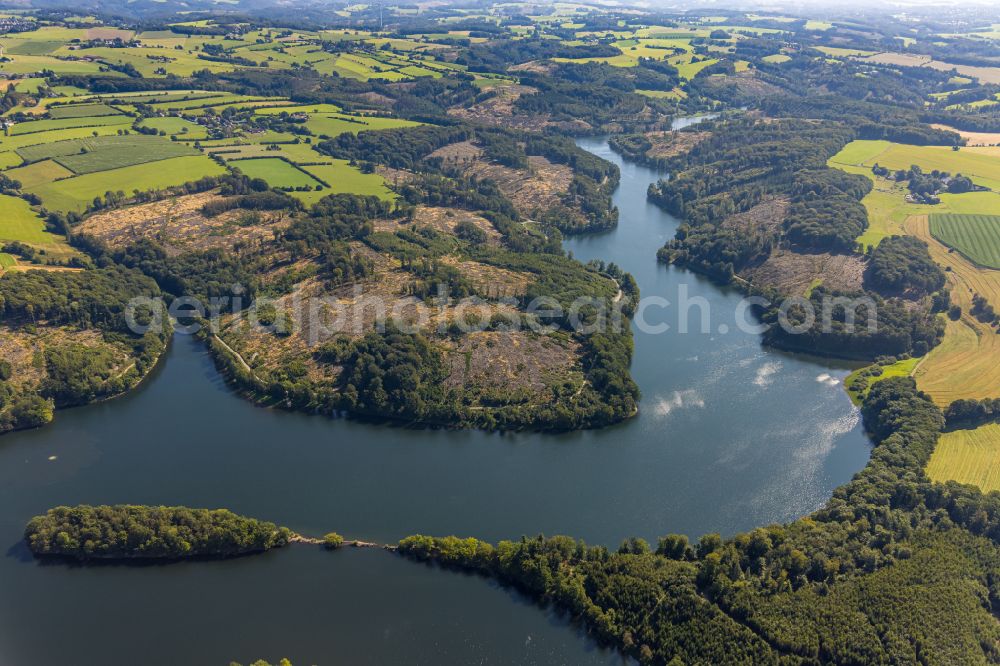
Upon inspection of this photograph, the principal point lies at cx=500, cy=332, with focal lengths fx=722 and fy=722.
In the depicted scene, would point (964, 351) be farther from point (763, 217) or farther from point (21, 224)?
point (21, 224)

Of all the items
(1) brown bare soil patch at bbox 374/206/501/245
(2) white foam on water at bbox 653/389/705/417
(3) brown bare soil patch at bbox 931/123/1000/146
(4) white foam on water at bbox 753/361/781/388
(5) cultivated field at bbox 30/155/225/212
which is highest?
(5) cultivated field at bbox 30/155/225/212

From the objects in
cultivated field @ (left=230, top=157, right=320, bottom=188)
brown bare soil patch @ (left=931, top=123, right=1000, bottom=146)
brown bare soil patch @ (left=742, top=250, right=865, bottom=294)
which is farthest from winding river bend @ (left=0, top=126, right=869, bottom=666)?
brown bare soil patch @ (left=931, top=123, right=1000, bottom=146)

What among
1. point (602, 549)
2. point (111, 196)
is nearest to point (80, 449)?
point (602, 549)

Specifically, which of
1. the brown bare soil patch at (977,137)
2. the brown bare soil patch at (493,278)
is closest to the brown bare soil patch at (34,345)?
the brown bare soil patch at (493,278)

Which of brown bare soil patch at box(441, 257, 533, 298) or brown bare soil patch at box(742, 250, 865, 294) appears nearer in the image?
brown bare soil patch at box(441, 257, 533, 298)

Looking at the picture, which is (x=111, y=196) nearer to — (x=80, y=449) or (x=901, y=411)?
(x=80, y=449)

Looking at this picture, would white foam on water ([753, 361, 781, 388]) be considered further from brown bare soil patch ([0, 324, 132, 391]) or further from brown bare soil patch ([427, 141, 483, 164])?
brown bare soil patch ([427, 141, 483, 164])

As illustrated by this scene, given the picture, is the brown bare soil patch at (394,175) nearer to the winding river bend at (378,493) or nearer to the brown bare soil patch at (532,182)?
the brown bare soil patch at (532,182)
